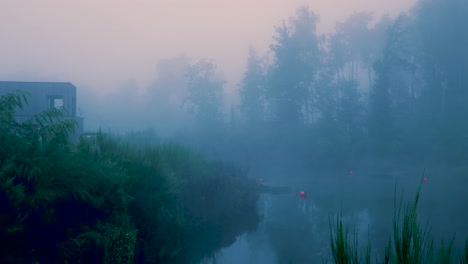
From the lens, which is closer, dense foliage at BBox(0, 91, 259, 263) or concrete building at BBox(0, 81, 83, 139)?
dense foliage at BBox(0, 91, 259, 263)

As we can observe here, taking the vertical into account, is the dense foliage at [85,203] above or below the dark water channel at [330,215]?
above

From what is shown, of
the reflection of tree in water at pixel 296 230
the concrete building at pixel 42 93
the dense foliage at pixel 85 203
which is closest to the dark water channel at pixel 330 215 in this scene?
the reflection of tree in water at pixel 296 230

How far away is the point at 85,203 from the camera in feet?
31.2

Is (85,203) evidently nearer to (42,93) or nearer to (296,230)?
(296,230)

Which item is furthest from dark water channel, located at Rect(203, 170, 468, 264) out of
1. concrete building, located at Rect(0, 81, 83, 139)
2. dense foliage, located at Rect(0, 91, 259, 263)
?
concrete building, located at Rect(0, 81, 83, 139)

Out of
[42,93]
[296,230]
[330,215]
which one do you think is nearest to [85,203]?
[296,230]

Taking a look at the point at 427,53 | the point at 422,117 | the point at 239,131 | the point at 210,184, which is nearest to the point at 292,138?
the point at 239,131

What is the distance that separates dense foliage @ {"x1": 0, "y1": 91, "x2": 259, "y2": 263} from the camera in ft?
26.5

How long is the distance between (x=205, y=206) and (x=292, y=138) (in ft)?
103

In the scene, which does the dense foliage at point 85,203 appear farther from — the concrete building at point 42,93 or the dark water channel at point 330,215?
the concrete building at point 42,93

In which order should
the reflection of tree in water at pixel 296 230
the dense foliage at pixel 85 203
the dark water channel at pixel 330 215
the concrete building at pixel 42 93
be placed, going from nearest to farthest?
1. the dense foliage at pixel 85 203
2. the reflection of tree in water at pixel 296 230
3. the dark water channel at pixel 330 215
4. the concrete building at pixel 42 93

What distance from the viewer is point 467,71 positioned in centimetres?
4534

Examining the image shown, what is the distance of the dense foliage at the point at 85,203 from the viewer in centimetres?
807

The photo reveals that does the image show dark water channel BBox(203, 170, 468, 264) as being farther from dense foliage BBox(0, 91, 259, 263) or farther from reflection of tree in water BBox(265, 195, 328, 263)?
dense foliage BBox(0, 91, 259, 263)
